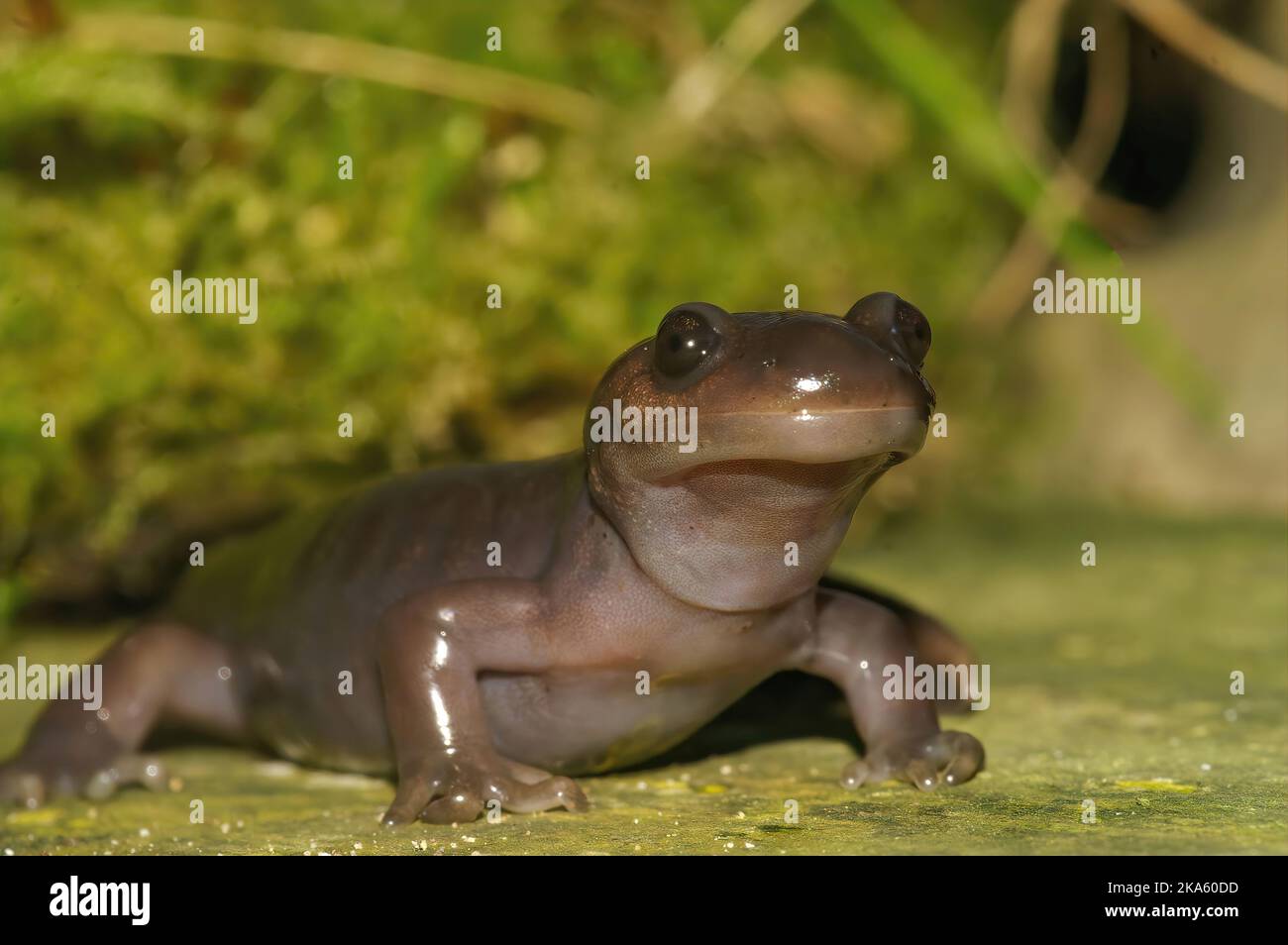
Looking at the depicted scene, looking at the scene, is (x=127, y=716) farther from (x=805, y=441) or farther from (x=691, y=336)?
(x=805, y=441)

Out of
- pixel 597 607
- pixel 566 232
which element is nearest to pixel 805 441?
pixel 597 607

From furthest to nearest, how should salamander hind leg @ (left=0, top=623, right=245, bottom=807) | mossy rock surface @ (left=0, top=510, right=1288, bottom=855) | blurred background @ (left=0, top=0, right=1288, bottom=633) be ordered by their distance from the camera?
blurred background @ (left=0, top=0, right=1288, bottom=633), salamander hind leg @ (left=0, top=623, right=245, bottom=807), mossy rock surface @ (left=0, top=510, right=1288, bottom=855)

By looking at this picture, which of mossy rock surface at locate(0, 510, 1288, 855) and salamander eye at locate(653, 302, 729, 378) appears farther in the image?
salamander eye at locate(653, 302, 729, 378)

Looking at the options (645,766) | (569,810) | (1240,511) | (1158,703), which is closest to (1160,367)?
(1240,511)

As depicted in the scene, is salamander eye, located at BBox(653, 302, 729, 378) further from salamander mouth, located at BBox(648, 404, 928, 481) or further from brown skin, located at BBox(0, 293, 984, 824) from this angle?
salamander mouth, located at BBox(648, 404, 928, 481)

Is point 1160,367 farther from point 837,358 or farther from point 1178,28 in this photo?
point 837,358

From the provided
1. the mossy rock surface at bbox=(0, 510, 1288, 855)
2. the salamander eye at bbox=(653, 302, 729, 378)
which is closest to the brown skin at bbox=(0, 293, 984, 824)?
the salamander eye at bbox=(653, 302, 729, 378)
